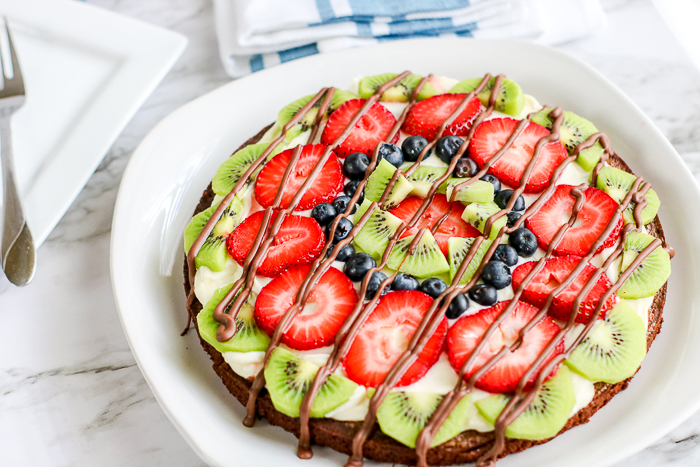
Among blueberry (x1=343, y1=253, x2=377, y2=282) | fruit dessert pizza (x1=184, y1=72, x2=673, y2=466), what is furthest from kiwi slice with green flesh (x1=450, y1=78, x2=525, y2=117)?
blueberry (x1=343, y1=253, x2=377, y2=282)

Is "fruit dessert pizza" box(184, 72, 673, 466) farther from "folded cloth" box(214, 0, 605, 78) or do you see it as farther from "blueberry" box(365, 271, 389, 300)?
"folded cloth" box(214, 0, 605, 78)

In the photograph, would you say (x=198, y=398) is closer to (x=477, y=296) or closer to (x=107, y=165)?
(x=477, y=296)

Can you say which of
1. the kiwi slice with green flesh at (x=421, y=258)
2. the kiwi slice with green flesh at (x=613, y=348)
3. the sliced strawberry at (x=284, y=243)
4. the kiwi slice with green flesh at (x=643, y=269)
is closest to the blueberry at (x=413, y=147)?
the kiwi slice with green flesh at (x=421, y=258)

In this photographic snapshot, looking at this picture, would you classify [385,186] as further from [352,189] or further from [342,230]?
[342,230]

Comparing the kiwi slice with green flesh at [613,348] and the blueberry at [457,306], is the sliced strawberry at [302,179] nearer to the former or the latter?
the blueberry at [457,306]

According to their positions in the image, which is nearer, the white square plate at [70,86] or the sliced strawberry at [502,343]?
the sliced strawberry at [502,343]

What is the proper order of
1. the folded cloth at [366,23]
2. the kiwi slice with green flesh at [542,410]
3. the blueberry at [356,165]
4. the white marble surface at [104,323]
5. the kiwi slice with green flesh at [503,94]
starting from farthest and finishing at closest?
the folded cloth at [366,23]
the kiwi slice with green flesh at [503,94]
the blueberry at [356,165]
the white marble surface at [104,323]
the kiwi slice with green flesh at [542,410]

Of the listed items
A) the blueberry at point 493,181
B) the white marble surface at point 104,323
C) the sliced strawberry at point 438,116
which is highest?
the sliced strawberry at point 438,116
